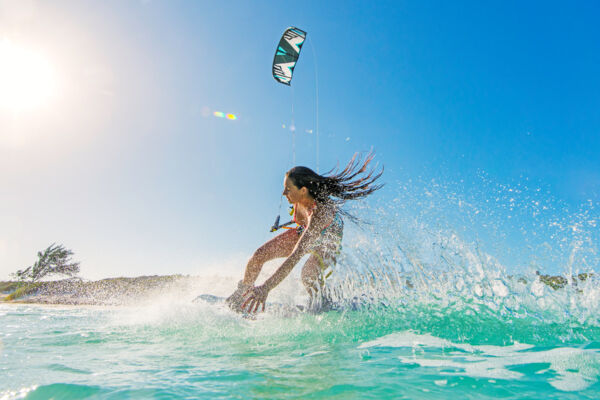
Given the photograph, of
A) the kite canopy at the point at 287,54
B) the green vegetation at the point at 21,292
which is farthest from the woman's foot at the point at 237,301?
the green vegetation at the point at 21,292

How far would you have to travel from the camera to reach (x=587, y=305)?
2648mm

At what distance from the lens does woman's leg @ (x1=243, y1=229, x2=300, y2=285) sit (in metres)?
4.36

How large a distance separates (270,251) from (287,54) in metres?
5.11

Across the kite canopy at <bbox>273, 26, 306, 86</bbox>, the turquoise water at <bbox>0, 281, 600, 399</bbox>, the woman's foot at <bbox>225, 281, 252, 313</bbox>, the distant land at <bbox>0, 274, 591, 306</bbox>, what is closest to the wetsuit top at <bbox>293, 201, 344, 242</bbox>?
the turquoise water at <bbox>0, 281, 600, 399</bbox>

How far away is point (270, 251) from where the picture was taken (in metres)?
4.52

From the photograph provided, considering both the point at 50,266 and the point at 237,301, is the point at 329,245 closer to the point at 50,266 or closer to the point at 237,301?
the point at 237,301

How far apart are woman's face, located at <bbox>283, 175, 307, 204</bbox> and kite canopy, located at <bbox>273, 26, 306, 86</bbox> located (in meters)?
4.23

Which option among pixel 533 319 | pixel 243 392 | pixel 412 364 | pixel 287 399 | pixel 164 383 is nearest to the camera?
pixel 287 399

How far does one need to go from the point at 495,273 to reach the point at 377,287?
4.10 feet

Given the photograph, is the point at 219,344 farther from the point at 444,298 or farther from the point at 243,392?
the point at 444,298

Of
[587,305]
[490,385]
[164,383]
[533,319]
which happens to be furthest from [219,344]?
[587,305]

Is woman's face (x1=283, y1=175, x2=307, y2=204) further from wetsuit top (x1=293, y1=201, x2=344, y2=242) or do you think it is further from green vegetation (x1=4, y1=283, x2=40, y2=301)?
green vegetation (x1=4, y1=283, x2=40, y2=301)

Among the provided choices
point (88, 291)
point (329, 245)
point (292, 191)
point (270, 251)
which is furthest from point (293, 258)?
point (88, 291)

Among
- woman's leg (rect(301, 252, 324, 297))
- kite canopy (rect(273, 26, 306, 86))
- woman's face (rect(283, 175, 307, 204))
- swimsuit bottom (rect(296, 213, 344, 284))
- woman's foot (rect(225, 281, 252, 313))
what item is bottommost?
woman's foot (rect(225, 281, 252, 313))
